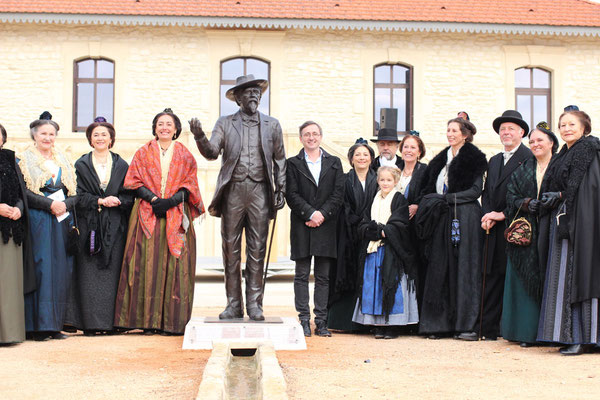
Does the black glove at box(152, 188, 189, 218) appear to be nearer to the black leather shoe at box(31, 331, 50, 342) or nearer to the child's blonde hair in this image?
the black leather shoe at box(31, 331, 50, 342)

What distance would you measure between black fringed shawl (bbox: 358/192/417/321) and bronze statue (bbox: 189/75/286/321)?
1069 mm

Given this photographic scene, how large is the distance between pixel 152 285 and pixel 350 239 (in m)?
1.87

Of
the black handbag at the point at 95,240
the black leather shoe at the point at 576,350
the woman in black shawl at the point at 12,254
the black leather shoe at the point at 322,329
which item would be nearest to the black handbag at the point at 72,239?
the black handbag at the point at 95,240

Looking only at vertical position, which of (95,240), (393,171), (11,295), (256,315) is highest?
(393,171)

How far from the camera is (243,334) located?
635 cm

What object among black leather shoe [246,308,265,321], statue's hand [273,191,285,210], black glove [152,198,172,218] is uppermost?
statue's hand [273,191,285,210]

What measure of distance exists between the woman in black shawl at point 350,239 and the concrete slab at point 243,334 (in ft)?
4.08

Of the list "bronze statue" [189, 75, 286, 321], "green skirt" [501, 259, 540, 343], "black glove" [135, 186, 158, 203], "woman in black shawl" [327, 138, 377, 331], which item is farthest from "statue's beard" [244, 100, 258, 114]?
"green skirt" [501, 259, 540, 343]

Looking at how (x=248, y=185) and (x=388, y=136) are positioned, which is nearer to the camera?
(x=248, y=185)

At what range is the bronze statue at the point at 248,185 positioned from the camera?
6730mm

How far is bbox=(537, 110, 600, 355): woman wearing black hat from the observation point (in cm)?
606

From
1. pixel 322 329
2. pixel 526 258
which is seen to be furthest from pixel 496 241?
pixel 322 329

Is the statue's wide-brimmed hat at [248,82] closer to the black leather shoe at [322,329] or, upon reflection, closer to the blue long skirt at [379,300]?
the blue long skirt at [379,300]

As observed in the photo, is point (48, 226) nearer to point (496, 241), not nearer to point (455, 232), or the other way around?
point (455, 232)
